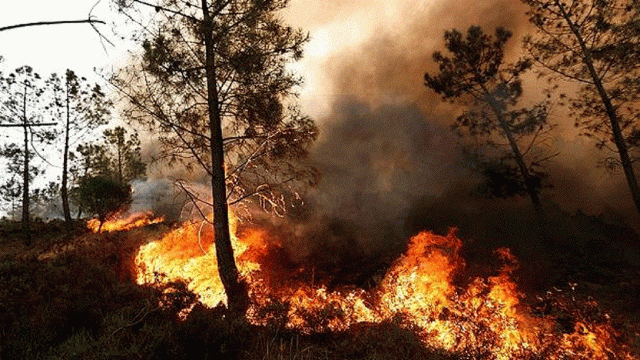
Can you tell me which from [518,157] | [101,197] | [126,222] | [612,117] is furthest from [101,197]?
[612,117]

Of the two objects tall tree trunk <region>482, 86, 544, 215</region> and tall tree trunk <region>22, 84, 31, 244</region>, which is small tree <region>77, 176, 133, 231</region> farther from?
tall tree trunk <region>482, 86, 544, 215</region>

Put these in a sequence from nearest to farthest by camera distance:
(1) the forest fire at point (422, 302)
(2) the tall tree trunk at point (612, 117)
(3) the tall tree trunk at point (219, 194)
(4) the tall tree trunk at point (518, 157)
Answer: (1) the forest fire at point (422, 302)
(3) the tall tree trunk at point (219, 194)
(2) the tall tree trunk at point (612, 117)
(4) the tall tree trunk at point (518, 157)

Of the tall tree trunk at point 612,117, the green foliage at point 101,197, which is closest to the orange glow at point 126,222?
the green foliage at point 101,197

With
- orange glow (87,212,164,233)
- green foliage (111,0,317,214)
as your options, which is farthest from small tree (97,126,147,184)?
green foliage (111,0,317,214)

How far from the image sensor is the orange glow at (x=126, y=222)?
22720 mm

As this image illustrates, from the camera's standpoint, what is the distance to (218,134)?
367 inches

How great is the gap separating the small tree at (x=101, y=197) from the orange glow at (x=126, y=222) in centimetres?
64

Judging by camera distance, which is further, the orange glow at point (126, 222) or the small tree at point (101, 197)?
the orange glow at point (126, 222)

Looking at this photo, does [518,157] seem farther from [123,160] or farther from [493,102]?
[123,160]

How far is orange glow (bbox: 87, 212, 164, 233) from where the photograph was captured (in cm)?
2272

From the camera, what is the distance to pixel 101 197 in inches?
881

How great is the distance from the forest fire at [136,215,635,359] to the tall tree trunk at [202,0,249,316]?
0.51 meters

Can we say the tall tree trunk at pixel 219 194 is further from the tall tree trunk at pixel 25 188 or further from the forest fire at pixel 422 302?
the tall tree trunk at pixel 25 188

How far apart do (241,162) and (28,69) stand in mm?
18556
